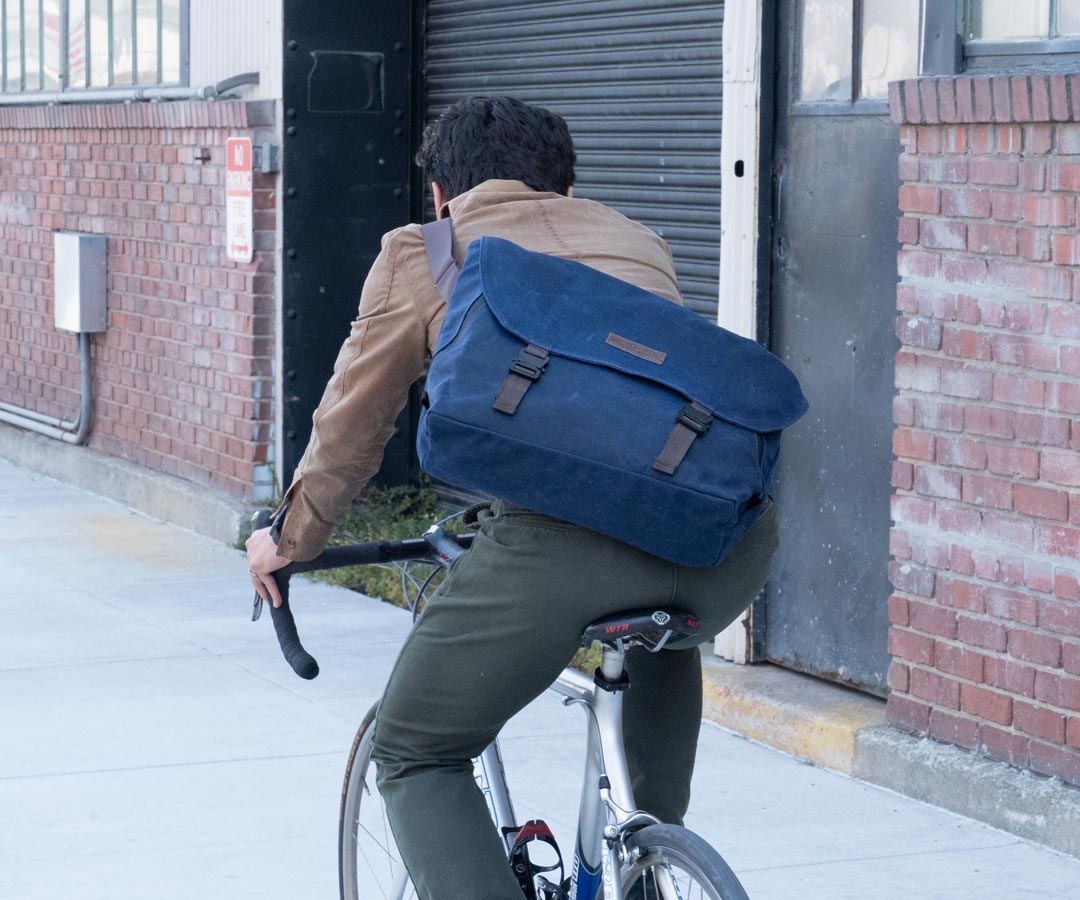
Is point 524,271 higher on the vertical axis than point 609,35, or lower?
lower

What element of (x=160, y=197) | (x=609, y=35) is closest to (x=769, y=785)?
(x=609, y=35)

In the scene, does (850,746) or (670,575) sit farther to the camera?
(850,746)

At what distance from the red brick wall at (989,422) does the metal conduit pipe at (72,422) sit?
6178 millimetres

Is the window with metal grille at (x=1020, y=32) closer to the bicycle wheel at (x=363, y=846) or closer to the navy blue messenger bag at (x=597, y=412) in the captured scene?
the navy blue messenger bag at (x=597, y=412)

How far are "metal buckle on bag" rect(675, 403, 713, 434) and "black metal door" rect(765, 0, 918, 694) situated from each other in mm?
2869

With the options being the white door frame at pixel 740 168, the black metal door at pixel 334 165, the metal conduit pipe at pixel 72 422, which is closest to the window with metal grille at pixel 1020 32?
the white door frame at pixel 740 168

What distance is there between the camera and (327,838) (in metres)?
4.59

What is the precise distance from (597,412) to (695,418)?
0.44 feet

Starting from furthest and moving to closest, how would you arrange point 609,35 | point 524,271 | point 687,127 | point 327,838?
point 609,35 → point 687,127 → point 327,838 → point 524,271

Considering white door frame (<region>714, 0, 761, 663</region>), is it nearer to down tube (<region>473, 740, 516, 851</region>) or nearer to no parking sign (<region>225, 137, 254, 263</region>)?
down tube (<region>473, 740, 516, 851</region>)

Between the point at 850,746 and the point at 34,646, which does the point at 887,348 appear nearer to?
the point at 850,746

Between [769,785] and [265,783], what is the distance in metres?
1.36

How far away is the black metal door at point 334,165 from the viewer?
325 inches

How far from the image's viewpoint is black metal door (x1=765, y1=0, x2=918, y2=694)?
5.37 m
